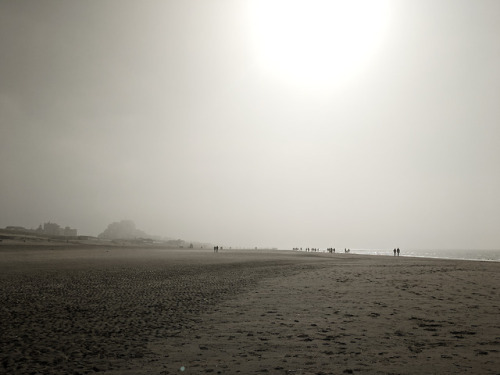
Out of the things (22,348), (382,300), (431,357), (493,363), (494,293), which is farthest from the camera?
(494,293)

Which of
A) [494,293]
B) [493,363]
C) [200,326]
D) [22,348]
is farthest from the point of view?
[494,293]

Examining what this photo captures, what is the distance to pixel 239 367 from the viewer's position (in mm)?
7996

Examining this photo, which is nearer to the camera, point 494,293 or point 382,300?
point 382,300

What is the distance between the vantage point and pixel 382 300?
16625 millimetres

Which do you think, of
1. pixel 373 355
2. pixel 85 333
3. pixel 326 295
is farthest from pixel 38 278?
pixel 373 355

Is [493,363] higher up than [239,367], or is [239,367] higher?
[493,363]

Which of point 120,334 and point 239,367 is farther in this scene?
point 120,334

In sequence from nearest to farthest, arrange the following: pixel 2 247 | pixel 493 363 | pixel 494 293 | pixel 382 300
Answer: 1. pixel 493 363
2. pixel 382 300
3. pixel 494 293
4. pixel 2 247

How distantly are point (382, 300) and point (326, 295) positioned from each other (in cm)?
316

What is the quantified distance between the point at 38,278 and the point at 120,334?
2053cm

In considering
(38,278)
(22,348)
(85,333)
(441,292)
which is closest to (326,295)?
(441,292)

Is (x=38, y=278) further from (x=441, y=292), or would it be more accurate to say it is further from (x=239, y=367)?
(x=441, y=292)

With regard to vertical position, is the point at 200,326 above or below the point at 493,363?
below

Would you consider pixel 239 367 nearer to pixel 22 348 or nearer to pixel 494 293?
pixel 22 348
